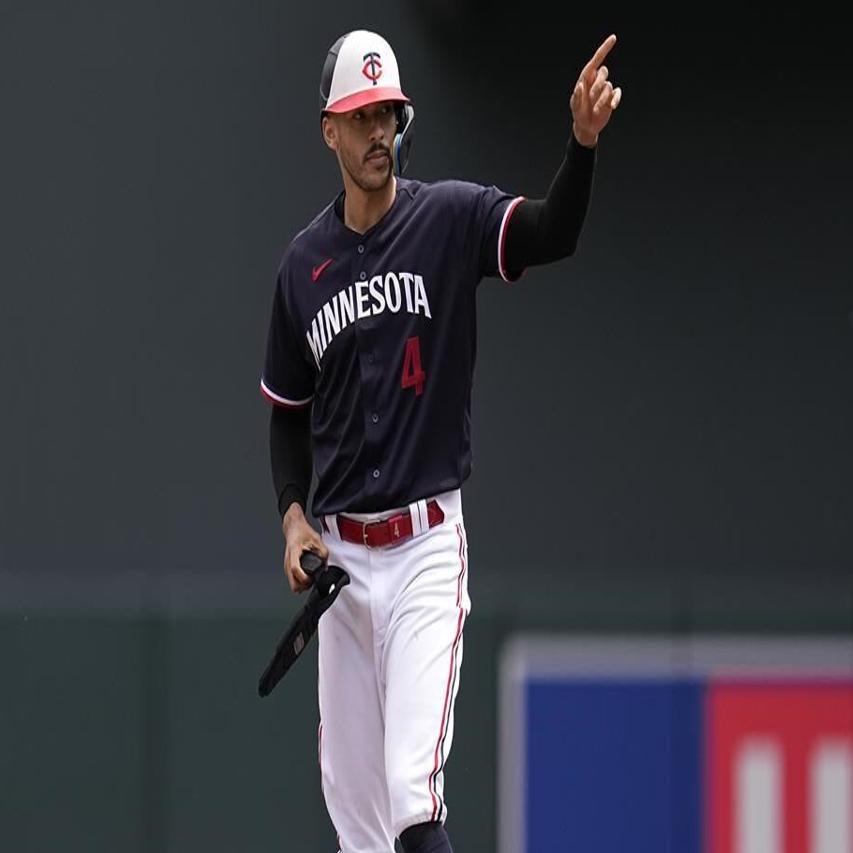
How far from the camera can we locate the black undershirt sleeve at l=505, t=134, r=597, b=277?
3.99 m

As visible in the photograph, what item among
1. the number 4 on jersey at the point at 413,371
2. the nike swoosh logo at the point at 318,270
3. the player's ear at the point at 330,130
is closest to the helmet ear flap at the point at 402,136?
the player's ear at the point at 330,130

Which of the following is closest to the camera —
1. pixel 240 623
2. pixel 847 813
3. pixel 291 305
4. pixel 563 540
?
A: pixel 291 305

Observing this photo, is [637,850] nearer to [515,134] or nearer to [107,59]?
[515,134]

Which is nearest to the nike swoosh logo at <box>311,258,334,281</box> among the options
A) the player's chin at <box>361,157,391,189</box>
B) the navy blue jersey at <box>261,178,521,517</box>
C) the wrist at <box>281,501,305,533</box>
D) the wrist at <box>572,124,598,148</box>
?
the navy blue jersey at <box>261,178,521,517</box>

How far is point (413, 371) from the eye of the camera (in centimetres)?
427

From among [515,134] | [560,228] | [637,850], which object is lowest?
[637,850]

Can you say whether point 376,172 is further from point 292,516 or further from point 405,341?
point 292,516

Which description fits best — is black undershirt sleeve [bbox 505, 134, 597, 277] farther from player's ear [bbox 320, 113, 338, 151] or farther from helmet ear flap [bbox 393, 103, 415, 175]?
player's ear [bbox 320, 113, 338, 151]

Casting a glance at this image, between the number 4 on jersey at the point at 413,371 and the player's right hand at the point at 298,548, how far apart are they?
1.15 ft

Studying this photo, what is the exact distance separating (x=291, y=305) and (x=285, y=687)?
2043mm

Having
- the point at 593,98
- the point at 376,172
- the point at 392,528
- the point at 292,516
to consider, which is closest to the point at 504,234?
the point at 376,172

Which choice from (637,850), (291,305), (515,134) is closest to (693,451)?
(515,134)

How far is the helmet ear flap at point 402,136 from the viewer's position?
429 centimetres

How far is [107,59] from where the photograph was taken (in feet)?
25.7
